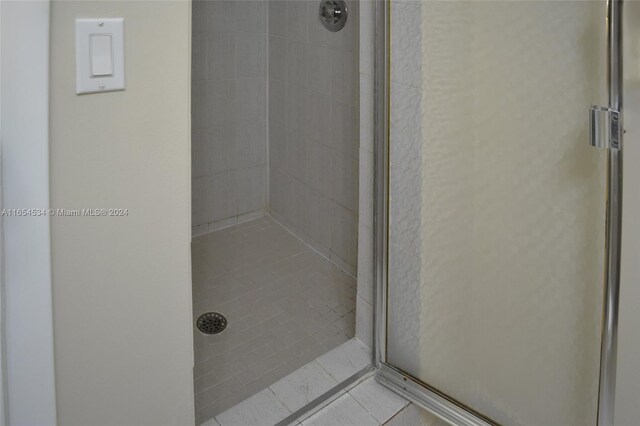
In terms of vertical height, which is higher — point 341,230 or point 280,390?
point 341,230

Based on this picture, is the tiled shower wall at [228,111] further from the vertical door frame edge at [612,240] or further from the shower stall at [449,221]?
the vertical door frame edge at [612,240]

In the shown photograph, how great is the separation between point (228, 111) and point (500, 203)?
1421 mm

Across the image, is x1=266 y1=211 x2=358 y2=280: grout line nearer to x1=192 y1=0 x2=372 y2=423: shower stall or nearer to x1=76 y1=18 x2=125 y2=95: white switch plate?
x1=192 y1=0 x2=372 y2=423: shower stall

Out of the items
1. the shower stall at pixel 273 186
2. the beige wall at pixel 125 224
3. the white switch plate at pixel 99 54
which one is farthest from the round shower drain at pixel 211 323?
the white switch plate at pixel 99 54

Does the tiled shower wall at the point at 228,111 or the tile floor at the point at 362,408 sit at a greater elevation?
the tiled shower wall at the point at 228,111

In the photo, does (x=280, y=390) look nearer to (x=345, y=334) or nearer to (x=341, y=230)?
(x=345, y=334)

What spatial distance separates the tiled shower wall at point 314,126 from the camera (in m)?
2.13

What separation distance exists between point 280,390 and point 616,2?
45.0 inches

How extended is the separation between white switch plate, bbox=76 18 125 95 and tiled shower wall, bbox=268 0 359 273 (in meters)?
1.20

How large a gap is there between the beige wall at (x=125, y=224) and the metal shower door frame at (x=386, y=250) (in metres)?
0.62

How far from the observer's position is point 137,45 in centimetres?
97

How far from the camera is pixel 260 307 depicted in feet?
6.66

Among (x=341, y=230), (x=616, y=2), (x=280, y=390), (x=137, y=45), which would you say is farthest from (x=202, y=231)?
(x=616, y=2)

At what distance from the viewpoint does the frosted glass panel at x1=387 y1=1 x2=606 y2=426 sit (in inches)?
45.6
